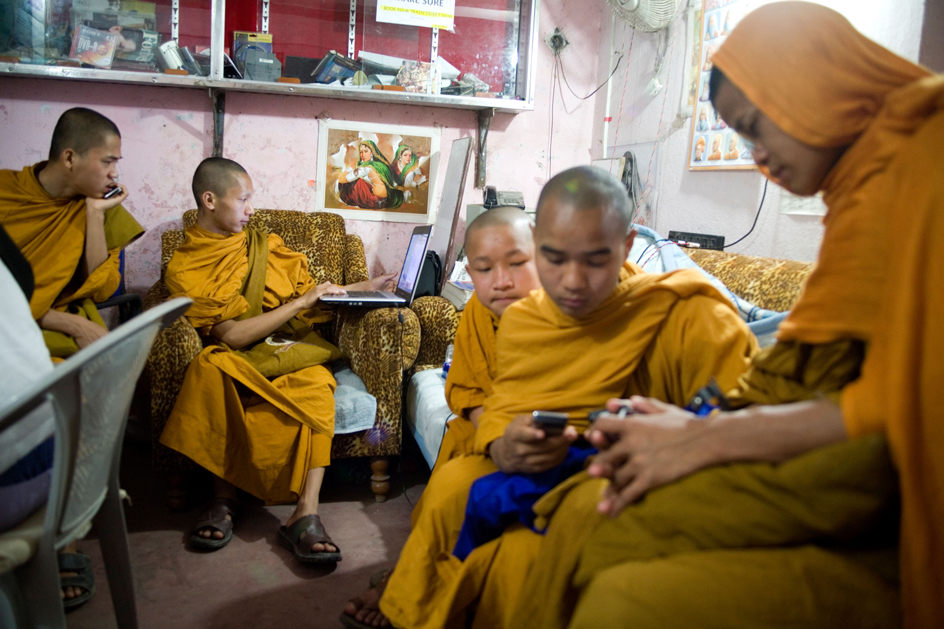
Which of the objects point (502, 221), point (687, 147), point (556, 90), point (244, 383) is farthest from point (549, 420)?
point (556, 90)

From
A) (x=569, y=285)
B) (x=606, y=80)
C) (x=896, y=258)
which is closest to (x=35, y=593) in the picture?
(x=569, y=285)

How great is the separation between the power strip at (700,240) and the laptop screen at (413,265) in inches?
43.5

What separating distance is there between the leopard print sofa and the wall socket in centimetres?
172

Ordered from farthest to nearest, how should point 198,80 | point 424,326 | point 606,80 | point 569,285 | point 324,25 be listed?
1. point 606,80
2. point 324,25
3. point 198,80
4. point 424,326
5. point 569,285

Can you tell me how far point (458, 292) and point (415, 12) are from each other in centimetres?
151

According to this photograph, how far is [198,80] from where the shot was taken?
10.0 feet

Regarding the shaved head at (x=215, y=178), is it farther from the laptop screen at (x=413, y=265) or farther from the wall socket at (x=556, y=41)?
the wall socket at (x=556, y=41)

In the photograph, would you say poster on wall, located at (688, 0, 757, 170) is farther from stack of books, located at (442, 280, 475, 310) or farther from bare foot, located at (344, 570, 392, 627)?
bare foot, located at (344, 570, 392, 627)

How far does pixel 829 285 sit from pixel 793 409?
159mm

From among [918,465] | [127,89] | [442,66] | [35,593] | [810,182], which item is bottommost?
[35,593]

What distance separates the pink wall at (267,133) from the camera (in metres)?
3.13

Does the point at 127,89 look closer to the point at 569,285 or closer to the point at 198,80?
the point at 198,80

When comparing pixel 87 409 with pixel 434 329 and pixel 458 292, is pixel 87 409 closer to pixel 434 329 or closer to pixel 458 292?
pixel 434 329

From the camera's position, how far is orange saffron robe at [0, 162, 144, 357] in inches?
92.4
